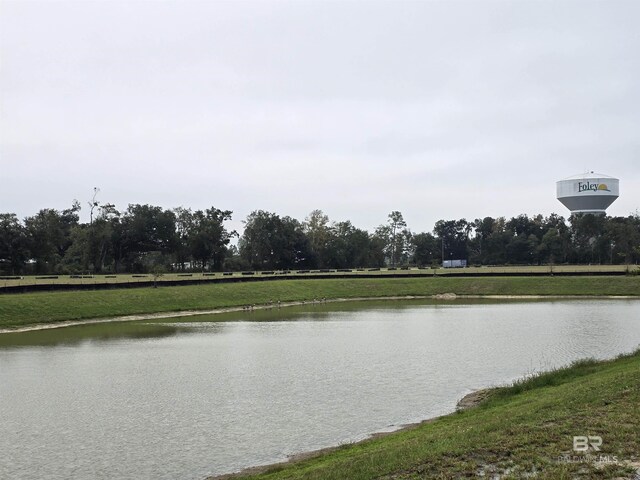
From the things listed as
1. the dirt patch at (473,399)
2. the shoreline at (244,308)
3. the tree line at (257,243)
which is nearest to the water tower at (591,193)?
the tree line at (257,243)

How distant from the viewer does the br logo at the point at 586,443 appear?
11914 mm

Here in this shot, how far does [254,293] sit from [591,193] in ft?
482

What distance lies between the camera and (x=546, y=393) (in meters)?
19.7

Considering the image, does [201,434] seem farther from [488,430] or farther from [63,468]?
[488,430]

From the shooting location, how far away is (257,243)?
14662 cm

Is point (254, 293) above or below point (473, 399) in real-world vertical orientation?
above

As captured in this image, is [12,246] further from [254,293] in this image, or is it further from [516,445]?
[516,445]

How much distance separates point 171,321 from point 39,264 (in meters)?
63.2

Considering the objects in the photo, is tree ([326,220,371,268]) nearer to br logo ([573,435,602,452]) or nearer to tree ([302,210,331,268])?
tree ([302,210,331,268])

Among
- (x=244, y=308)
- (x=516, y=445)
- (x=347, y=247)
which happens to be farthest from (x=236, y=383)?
(x=347, y=247)

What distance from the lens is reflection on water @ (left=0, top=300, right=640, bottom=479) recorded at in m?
17.6

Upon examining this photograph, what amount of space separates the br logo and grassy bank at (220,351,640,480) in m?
0.11

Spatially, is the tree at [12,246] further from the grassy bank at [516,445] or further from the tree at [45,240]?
the grassy bank at [516,445]

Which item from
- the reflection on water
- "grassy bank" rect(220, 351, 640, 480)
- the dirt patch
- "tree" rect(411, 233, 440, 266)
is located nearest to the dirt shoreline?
the dirt patch
